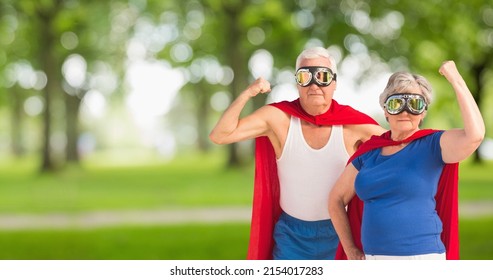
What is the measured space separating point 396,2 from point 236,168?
23.3 ft

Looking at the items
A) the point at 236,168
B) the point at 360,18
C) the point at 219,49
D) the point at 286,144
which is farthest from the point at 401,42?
the point at 286,144

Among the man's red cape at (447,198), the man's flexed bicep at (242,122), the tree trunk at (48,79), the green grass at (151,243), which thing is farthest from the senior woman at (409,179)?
the tree trunk at (48,79)

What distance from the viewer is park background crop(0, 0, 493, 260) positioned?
385 inches

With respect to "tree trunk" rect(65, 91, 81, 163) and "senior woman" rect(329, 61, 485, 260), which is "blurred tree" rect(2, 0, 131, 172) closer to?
"tree trunk" rect(65, 91, 81, 163)

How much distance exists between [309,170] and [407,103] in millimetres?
648

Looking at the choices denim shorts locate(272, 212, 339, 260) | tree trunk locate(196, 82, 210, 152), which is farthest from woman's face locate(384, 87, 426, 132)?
tree trunk locate(196, 82, 210, 152)

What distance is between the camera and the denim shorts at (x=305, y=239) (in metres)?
3.23

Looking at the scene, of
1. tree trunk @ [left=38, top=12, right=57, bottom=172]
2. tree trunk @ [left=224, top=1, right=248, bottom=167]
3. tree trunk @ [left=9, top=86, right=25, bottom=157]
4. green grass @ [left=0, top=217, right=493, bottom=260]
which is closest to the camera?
green grass @ [left=0, top=217, right=493, bottom=260]

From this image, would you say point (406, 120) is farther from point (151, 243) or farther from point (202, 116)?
point (202, 116)

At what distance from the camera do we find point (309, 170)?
3.18 meters

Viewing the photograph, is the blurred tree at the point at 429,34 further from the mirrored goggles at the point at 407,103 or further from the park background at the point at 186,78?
the mirrored goggles at the point at 407,103

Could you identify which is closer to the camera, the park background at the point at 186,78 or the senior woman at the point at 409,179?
Answer: the senior woman at the point at 409,179

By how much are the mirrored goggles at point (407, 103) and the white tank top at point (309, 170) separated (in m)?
0.46

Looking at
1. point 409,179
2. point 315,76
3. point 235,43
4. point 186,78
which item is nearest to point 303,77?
point 315,76
